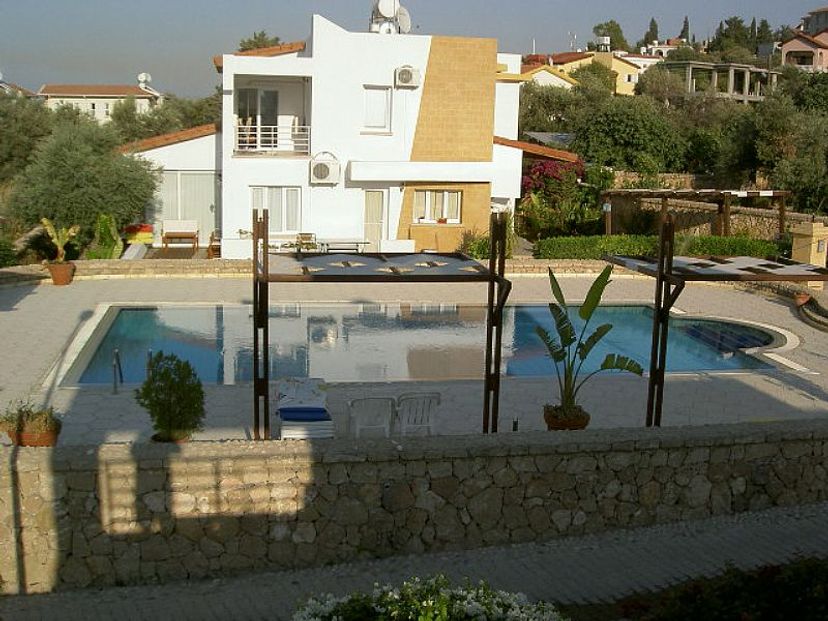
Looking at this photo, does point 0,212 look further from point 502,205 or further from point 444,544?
point 444,544

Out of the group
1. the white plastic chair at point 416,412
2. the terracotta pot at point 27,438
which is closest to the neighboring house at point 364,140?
the white plastic chair at point 416,412

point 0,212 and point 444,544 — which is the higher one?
point 0,212

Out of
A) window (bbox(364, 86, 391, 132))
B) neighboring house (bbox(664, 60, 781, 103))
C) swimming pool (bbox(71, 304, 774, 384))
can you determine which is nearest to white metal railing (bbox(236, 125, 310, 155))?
window (bbox(364, 86, 391, 132))

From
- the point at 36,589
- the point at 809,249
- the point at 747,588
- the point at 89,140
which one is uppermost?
the point at 89,140

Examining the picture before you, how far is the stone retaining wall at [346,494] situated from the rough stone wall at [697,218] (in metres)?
22.1

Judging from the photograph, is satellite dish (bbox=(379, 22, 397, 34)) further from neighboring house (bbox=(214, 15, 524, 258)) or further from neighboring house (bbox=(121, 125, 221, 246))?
neighboring house (bbox=(121, 125, 221, 246))

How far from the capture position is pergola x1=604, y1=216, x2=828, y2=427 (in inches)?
469

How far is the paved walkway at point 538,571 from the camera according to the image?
830cm

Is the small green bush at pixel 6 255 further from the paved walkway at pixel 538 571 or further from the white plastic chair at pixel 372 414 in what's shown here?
the paved walkway at pixel 538 571

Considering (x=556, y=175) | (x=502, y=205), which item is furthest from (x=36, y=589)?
(x=556, y=175)

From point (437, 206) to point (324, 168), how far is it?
3.80 meters

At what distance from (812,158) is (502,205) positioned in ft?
40.9

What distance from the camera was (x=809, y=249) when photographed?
24984 mm

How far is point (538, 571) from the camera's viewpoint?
9.05 metres
